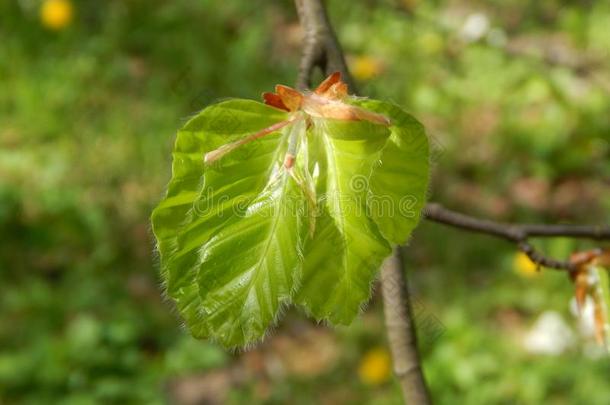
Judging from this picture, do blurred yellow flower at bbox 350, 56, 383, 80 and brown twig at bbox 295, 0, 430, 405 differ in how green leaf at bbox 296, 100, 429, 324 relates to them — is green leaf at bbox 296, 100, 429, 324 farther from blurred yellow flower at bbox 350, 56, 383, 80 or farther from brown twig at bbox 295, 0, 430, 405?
blurred yellow flower at bbox 350, 56, 383, 80

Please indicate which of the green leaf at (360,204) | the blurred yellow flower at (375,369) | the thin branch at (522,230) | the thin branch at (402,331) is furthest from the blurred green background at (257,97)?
the green leaf at (360,204)

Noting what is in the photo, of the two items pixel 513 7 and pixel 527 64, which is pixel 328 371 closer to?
pixel 527 64

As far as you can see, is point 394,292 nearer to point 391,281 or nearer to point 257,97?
point 391,281

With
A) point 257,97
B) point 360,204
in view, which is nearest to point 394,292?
point 360,204

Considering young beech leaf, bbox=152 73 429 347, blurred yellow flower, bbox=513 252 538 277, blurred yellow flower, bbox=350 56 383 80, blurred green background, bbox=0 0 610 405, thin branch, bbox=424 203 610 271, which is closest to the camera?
young beech leaf, bbox=152 73 429 347

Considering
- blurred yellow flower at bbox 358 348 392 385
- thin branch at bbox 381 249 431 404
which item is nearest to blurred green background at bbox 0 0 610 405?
blurred yellow flower at bbox 358 348 392 385

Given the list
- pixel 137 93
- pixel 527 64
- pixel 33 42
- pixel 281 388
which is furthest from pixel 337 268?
pixel 527 64

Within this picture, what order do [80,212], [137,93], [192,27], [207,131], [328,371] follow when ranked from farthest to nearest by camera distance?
[192,27]
[137,93]
[80,212]
[328,371]
[207,131]
